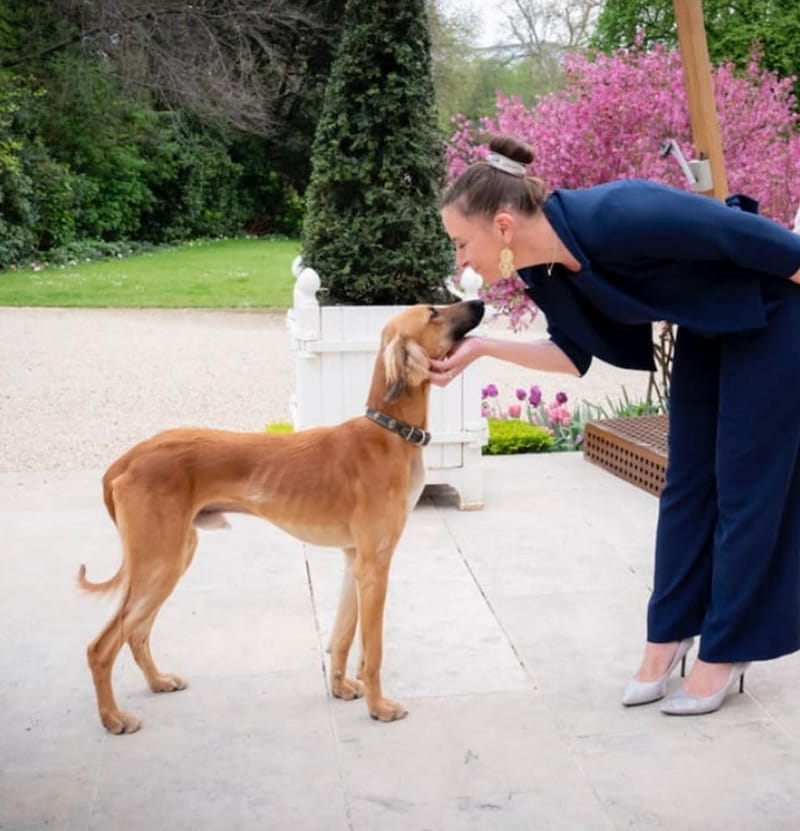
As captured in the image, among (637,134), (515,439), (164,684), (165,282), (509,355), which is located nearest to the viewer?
(509,355)

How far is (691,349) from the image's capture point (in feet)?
10.5

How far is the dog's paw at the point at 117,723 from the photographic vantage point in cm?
315

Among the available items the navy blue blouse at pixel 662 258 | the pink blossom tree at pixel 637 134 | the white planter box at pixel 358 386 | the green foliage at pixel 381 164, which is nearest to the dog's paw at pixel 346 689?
the navy blue blouse at pixel 662 258

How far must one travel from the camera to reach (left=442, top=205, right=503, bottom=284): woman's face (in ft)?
9.55

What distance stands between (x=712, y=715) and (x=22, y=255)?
18955 millimetres

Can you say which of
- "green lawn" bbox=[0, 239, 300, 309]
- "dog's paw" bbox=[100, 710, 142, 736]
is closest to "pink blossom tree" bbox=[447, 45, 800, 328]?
"dog's paw" bbox=[100, 710, 142, 736]

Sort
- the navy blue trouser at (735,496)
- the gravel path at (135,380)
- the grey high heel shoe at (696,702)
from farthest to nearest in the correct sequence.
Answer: the gravel path at (135,380), the grey high heel shoe at (696,702), the navy blue trouser at (735,496)

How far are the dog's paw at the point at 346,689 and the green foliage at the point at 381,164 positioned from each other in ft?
8.40

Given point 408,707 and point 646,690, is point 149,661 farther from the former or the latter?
point 646,690

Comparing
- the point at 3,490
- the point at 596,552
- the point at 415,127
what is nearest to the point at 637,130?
the point at 415,127

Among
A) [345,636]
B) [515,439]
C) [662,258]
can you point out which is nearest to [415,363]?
[662,258]

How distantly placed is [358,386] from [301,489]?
2.22 m

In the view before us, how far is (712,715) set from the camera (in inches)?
128

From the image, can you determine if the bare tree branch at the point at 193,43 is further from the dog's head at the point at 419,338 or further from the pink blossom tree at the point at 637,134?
the dog's head at the point at 419,338
